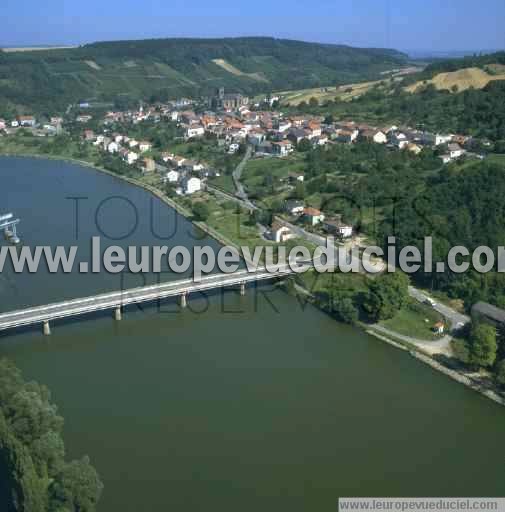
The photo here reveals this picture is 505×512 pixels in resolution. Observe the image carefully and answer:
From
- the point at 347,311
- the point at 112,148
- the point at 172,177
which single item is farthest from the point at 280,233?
the point at 112,148

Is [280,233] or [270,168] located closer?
[280,233]

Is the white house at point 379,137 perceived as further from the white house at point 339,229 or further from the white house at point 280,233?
the white house at point 280,233

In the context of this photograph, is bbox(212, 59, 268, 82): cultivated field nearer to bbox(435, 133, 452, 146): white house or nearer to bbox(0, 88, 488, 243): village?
bbox(0, 88, 488, 243): village

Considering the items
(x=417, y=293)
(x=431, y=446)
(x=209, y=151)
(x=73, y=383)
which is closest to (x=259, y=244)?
(x=417, y=293)

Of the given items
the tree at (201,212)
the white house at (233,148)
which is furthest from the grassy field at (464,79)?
the tree at (201,212)

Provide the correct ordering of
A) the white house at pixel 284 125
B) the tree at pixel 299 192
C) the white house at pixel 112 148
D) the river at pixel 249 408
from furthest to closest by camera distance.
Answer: the white house at pixel 112 148 → the white house at pixel 284 125 → the tree at pixel 299 192 → the river at pixel 249 408

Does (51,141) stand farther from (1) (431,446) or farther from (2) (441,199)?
(1) (431,446)

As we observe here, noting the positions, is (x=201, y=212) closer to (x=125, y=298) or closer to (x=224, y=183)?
(x=224, y=183)
